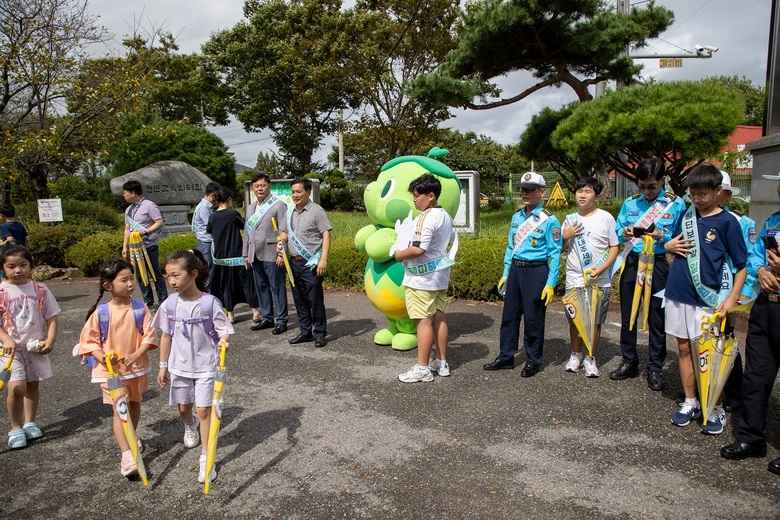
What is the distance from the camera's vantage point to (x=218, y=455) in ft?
11.7

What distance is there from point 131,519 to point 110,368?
842 millimetres

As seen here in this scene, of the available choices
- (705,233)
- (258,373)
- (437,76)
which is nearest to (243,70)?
(437,76)

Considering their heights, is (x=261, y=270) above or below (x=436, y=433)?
above

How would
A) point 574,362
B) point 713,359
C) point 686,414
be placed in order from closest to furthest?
point 713,359 → point 686,414 → point 574,362

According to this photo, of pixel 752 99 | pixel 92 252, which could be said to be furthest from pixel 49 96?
pixel 752 99

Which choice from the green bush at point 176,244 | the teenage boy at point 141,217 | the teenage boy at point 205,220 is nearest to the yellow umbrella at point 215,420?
the teenage boy at point 205,220

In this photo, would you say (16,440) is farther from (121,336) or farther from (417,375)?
(417,375)

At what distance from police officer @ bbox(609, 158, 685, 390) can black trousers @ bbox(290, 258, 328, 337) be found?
2.96 metres

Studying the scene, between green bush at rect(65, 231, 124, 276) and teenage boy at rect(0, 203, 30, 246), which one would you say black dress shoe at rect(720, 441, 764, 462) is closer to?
teenage boy at rect(0, 203, 30, 246)

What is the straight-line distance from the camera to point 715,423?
3.71 metres

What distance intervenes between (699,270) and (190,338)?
3339 millimetres

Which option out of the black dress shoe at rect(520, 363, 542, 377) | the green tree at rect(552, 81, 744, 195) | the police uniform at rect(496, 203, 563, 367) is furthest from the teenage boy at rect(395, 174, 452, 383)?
the green tree at rect(552, 81, 744, 195)

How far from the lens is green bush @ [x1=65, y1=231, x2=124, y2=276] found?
36.1 ft

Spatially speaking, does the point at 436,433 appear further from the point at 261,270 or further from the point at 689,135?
the point at 689,135
